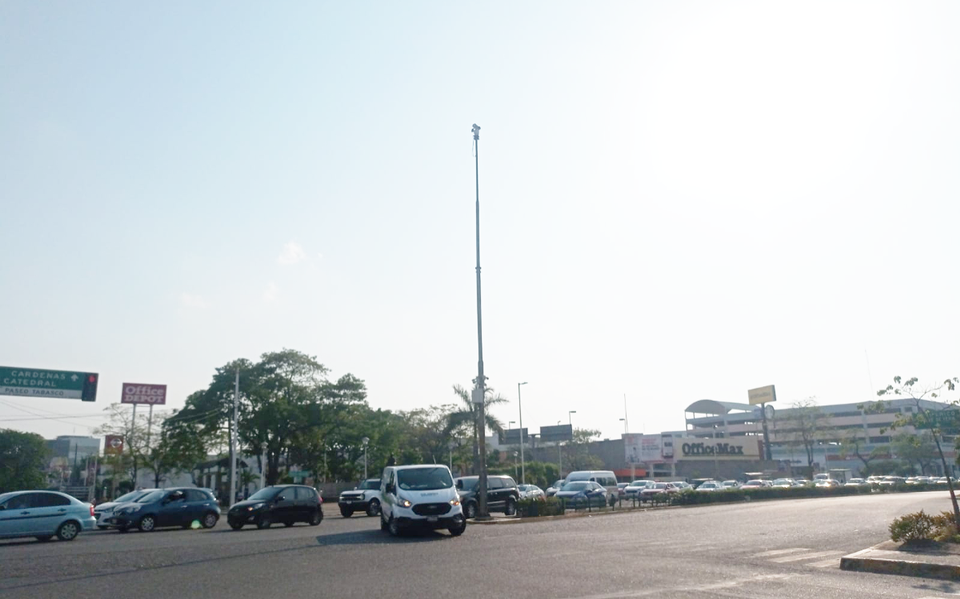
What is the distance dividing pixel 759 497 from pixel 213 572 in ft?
134

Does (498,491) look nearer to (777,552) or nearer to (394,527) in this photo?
(394,527)

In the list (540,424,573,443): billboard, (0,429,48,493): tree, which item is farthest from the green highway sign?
(540,424,573,443): billboard

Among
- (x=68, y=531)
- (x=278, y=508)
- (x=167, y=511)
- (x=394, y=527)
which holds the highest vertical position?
(x=278, y=508)

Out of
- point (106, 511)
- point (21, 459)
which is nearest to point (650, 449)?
point (106, 511)

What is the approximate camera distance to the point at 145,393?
58.9m

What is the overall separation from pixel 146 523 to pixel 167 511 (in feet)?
2.53

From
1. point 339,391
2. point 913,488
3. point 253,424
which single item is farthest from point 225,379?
point 913,488

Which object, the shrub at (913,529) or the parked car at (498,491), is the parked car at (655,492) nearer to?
the parked car at (498,491)

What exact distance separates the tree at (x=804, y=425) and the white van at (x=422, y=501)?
72.0 meters

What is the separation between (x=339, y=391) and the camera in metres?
63.2

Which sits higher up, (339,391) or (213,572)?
(339,391)

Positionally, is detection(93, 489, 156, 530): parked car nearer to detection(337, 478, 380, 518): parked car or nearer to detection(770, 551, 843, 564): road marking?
detection(337, 478, 380, 518): parked car

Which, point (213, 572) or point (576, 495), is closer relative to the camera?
point (213, 572)

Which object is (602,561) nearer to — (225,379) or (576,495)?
(576,495)
